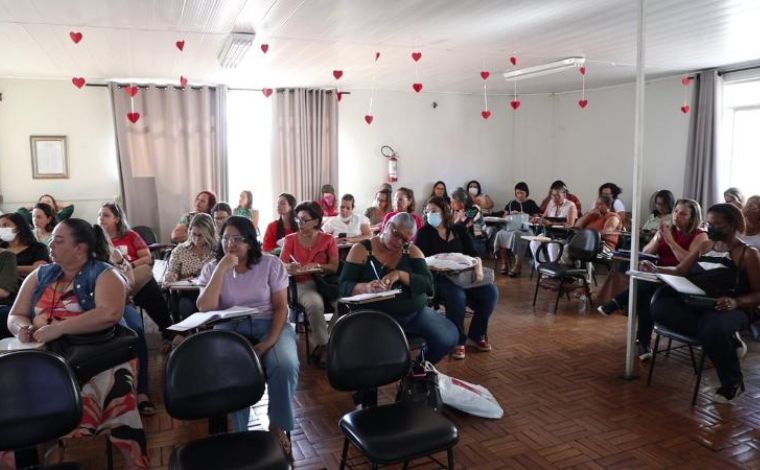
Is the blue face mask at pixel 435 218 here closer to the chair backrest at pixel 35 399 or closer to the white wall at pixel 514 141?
the chair backrest at pixel 35 399

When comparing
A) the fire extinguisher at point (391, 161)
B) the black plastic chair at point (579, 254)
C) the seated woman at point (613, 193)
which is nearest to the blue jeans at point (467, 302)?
the black plastic chair at point (579, 254)

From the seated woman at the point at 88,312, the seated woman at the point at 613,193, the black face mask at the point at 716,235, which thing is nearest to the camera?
the seated woman at the point at 88,312

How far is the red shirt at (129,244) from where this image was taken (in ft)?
14.4

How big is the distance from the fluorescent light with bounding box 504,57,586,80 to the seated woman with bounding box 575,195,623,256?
5.51 ft

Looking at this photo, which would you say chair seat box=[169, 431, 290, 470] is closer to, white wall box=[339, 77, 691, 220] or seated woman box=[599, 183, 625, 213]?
seated woman box=[599, 183, 625, 213]

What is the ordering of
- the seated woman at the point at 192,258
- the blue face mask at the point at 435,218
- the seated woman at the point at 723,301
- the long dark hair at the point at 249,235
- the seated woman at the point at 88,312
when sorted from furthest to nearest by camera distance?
the blue face mask at the point at 435,218, the seated woman at the point at 192,258, the seated woman at the point at 723,301, the long dark hair at the point at 249,235, the seated woman at the point at 88,312

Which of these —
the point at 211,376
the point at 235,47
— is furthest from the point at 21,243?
the point at 211,376

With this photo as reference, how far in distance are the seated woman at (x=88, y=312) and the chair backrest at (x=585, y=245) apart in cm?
459

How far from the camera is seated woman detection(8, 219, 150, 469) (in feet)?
8.56

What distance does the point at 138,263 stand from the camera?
14.2 ft

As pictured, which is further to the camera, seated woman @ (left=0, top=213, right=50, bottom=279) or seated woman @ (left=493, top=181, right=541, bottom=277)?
seated woman @ (left=493, top=181, right=541, bottom=277)

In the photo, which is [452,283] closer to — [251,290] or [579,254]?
[251,290]

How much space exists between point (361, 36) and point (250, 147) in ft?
13.4

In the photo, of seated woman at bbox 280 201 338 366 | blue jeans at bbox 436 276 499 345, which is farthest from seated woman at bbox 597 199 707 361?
seated woman at bbox 280 201 338 366
